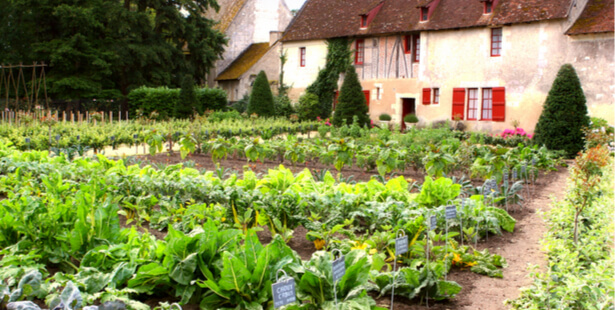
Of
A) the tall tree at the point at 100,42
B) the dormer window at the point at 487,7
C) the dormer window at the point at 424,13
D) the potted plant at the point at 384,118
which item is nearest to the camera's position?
the dormer window at the point at 487,7

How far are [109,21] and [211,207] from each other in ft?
78.3

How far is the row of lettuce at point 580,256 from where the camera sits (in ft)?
12.1

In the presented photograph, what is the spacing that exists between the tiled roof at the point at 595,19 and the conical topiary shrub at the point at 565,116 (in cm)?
165

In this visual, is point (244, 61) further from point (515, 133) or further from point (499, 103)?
point (515, 133)

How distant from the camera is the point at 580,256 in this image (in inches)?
181

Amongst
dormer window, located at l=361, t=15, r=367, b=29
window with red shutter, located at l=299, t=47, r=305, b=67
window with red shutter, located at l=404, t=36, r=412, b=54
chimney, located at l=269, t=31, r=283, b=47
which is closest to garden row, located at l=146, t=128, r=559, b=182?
window with red shutter, located at l=404, t=36, r=412, b=54

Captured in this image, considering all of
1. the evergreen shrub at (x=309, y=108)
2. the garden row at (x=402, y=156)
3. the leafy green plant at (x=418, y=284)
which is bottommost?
the leafy green plant at (x=418, y=284)

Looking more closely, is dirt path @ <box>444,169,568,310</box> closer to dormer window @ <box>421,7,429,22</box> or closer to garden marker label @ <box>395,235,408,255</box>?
garden marker label @ <box>395,235,408,255</box>

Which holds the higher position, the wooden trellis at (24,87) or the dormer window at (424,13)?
the dormer window at (424,13)

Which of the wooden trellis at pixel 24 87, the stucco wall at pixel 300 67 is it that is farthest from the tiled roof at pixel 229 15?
the wooden trellis at pixel 24 87

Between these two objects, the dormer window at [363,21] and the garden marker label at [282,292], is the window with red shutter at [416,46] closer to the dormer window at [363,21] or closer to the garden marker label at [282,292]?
the dormer window at [363,21]

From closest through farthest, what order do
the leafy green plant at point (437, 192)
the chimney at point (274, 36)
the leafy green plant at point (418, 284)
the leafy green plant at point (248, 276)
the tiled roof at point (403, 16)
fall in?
the leafy green plant at point (248, 276)
the leafy green plant at point (418, 284)
the leafy green plant at point (437, 192)
the tiled roof at point (403, 16)
the chimney at point (274, 36)

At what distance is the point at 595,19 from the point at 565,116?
4091mm

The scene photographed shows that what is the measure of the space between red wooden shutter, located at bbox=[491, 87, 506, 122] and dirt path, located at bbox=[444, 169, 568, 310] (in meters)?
12.9
